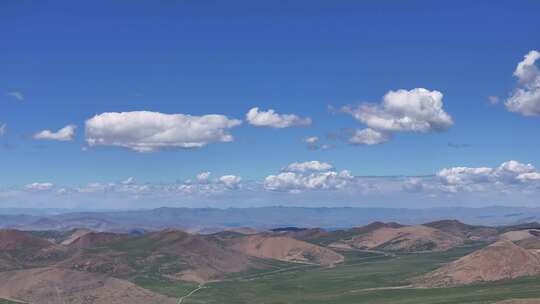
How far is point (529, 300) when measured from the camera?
186 m

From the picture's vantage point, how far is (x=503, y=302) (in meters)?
191

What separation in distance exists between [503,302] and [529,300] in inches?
313
